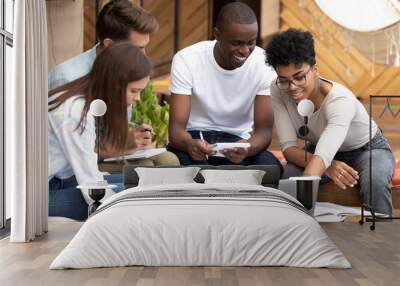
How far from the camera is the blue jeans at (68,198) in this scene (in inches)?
259

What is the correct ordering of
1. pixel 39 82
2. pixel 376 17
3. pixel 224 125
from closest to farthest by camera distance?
pixel 376 17
pixel 39 82
pixel 224 125

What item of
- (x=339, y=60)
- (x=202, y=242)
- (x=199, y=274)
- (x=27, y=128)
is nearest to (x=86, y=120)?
(x=27, y=128)

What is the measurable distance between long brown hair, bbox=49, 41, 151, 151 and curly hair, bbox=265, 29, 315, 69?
1.11 m

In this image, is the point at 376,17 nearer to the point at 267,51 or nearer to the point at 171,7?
the point at 267,51

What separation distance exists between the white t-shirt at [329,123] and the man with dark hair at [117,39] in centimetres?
107

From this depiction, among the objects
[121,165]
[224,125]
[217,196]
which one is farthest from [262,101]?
[217,196]

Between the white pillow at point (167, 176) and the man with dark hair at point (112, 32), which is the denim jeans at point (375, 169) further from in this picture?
the man with dark hair at point (112, 32)

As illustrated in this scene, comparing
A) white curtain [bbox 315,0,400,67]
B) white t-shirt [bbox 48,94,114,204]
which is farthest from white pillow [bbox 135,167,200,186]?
white curtain [bbox 315,0,400,67]

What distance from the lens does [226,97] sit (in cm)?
650

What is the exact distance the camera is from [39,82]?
234 inches

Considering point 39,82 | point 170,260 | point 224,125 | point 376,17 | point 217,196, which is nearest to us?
point 170,260

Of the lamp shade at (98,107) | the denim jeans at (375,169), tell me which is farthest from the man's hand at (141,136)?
the denim jeans at (375,169)

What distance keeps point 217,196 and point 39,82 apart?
1.95 meters

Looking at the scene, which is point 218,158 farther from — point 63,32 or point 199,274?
point 199,274
